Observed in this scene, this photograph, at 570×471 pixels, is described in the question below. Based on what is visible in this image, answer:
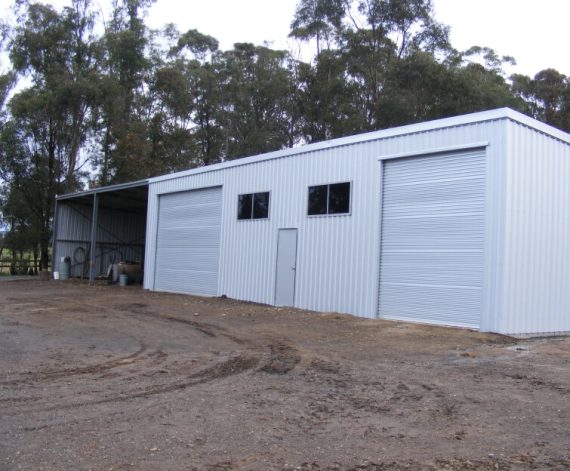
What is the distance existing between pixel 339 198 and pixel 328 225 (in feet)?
2.75

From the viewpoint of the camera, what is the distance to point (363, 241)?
1524 centimetres

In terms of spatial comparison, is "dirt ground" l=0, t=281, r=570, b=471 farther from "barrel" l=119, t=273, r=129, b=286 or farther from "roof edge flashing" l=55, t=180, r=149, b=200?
"barrel" l=119, t=273, r=129, b=286

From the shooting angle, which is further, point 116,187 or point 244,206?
point 116,187

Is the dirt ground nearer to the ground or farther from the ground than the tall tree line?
nearer to the ground

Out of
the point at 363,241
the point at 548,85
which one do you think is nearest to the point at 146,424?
the point at 363,241

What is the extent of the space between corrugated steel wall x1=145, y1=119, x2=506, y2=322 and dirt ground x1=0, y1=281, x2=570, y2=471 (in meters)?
2.70

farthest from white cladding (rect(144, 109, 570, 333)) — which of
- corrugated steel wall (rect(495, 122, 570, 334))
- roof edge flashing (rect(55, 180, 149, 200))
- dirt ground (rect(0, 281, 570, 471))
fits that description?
roof edge flashing (rect(55, 180, 149, 200))

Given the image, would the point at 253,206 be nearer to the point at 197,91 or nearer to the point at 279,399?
the point at 279,399

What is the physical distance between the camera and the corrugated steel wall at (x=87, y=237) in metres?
33.1

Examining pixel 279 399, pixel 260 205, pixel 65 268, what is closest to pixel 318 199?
pixel 260 205

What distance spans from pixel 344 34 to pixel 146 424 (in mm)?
35203

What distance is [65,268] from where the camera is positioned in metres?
31.9

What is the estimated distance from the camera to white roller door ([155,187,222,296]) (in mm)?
Answer: 21375

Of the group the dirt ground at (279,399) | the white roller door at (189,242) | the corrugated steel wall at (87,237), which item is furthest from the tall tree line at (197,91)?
the dirt ground at (279,399)
